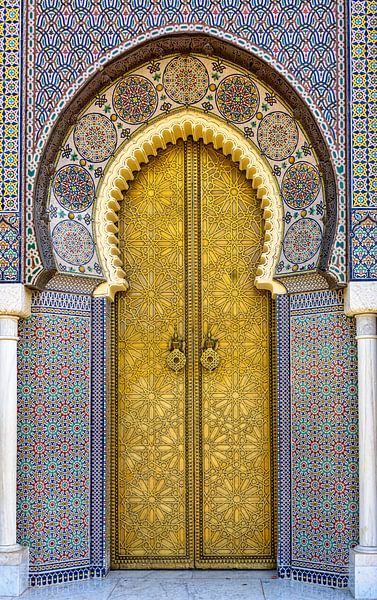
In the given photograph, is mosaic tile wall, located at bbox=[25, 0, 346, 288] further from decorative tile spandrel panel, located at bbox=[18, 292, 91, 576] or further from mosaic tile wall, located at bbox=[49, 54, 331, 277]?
decorative tile spandrel panel, located at bbox=[18, 292, 91, 576]

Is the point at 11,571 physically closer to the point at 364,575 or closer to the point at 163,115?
the point at 364,575

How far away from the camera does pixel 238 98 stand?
6043mm

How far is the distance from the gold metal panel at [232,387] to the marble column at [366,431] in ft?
2.70

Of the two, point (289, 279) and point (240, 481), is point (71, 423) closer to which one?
point (240, 481)

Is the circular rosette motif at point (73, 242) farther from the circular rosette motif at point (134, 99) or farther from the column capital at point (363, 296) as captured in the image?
the column capital at point (363, 296)

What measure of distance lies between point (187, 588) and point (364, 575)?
3.94 feet

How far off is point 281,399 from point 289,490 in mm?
638

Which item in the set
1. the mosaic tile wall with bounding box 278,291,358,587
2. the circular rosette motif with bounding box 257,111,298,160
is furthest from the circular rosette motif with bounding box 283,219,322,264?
the circular rosette motif with bounding box 257,111,298,160

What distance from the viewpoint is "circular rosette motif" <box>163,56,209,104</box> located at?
6066 millimetres

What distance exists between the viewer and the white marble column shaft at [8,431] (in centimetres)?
558

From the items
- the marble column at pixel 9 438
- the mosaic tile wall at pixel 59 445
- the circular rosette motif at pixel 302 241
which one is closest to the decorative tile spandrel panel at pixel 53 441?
the mosaic tile wall at pixel 59 445

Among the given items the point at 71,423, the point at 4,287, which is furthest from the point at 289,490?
the point at 4,287

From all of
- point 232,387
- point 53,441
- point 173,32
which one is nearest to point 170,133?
point 173,32

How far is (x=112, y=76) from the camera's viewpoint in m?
5.99
